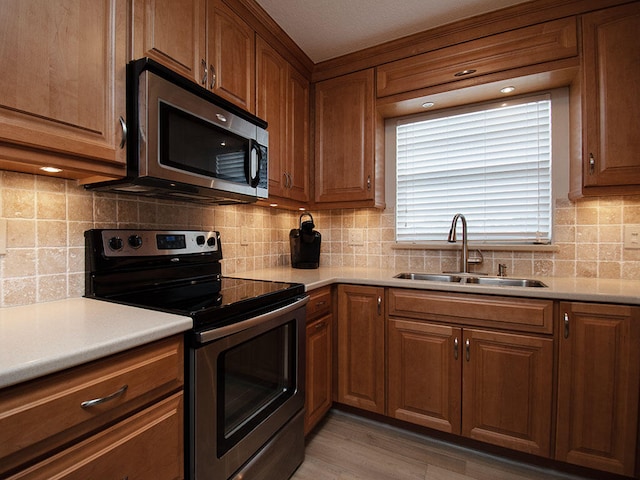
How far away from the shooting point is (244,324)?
113 cm

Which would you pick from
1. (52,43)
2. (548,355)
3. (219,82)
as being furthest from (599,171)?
(52,43)

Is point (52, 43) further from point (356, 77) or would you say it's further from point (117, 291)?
point (356, 77)

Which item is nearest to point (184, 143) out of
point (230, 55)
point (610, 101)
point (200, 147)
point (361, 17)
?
point (200, 147)

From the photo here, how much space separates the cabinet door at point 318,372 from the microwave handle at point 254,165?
32.4 inches

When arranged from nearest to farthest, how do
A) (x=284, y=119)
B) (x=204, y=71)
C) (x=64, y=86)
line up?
(x=64, y=86) < (x=204, y=71) < (x=284, y=119)

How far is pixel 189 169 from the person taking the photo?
1.27 m

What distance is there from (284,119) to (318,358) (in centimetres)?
153

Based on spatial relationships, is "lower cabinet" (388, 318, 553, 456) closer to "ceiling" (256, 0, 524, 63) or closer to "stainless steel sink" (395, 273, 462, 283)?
"stainless steel sink" (395, 273, 462, 283)

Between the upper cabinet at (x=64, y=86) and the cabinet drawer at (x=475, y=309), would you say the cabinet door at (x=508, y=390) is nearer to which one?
the cabinet drawer at (x=475, y=309)

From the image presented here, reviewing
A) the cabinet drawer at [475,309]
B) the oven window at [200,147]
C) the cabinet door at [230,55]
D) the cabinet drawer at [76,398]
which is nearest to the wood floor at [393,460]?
the cabinet drawer at [475,309]

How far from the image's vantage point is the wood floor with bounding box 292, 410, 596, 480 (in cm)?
153

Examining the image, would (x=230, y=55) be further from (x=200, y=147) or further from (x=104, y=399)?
(x=104, y=399)

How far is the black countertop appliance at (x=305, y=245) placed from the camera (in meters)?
2.29

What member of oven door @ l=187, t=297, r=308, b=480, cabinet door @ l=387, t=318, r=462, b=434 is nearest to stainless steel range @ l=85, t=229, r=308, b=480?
oven door @ l=187, t=297, r=308, b=480
